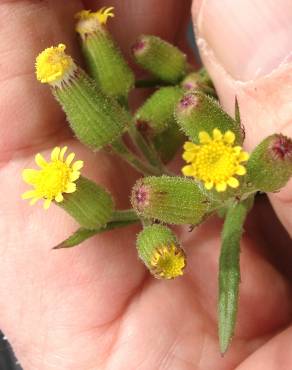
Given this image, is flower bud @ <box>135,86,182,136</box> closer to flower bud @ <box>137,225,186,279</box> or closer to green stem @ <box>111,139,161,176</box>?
green stem @ <box>111,139,161,176</box>

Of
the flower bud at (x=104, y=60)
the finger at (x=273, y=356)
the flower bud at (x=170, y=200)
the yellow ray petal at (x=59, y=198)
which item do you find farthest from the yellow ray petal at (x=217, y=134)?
the finger at (x=273, y=356)

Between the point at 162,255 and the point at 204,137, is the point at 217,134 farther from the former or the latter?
the point at 162,255

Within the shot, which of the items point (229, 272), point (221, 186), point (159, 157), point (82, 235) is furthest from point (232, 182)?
point (159, 157)

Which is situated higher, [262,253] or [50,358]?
[50,358]

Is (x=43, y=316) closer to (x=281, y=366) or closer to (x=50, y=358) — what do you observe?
(x=50, y=358)

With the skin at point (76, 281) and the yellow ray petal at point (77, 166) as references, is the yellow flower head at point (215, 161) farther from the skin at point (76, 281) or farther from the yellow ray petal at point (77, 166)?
the skin at point (76, 281)

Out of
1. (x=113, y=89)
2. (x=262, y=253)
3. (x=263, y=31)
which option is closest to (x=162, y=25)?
(x=113, y=89)
